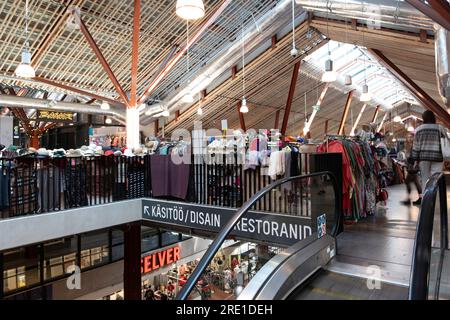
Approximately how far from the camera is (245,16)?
39.1 feet

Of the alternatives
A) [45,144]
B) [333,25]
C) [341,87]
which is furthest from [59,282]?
[45,144]

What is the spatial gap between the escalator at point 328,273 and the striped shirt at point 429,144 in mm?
1443

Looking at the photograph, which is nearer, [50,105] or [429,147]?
[429,147]

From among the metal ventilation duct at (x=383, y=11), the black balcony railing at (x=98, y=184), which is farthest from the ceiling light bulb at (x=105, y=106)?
the metal ventilation duct at (x=383, y=11)

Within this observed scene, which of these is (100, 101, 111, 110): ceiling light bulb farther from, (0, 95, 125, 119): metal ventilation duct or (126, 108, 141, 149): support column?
(126, 108, 141, 149): support column

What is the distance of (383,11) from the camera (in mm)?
6648

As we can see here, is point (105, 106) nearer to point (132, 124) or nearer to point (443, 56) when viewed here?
point (132, 124)

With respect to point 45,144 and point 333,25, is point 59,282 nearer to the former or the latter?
point 333,25

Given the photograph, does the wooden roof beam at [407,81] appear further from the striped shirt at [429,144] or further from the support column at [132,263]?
the support column at [132,263]

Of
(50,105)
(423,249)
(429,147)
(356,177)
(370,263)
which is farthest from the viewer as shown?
(50,105)

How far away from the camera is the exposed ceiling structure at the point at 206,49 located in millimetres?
9086

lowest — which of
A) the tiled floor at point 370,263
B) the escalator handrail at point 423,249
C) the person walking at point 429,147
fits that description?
the tiled floor at point 370,263

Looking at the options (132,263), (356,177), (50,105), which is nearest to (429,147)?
(356,177)

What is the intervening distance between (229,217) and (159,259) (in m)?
6.83
